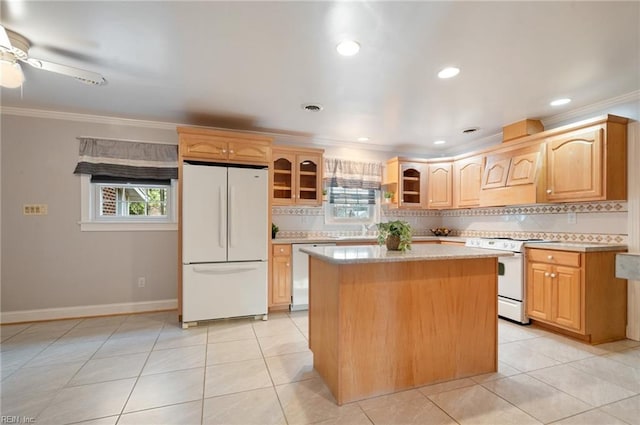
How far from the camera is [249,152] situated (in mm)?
3525

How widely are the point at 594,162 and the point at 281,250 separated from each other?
3351 mm

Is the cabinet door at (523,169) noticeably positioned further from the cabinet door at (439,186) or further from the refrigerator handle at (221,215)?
the refrigerator handle at (221,215)

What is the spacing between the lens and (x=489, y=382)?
2107mm

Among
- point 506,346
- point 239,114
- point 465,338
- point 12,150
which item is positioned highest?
point 239,114

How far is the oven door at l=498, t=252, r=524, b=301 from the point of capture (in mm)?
3281

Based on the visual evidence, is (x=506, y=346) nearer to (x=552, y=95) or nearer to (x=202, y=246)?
(x=552, y=95)

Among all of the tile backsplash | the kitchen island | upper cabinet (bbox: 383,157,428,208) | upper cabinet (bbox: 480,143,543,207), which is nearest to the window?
the tile backsplash

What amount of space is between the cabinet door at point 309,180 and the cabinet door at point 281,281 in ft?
2.76

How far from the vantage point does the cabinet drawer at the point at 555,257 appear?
2.79 meters

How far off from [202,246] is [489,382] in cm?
284

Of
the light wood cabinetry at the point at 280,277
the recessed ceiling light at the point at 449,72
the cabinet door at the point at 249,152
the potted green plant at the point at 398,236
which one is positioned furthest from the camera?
the light wood cabinetry at the point at 280,277

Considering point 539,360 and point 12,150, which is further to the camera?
point 12,150

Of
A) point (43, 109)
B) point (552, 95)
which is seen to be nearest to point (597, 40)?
point (552, 95)

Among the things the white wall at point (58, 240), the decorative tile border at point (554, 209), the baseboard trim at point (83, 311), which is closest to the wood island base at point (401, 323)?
the decorative tile border at point (554, 209)
